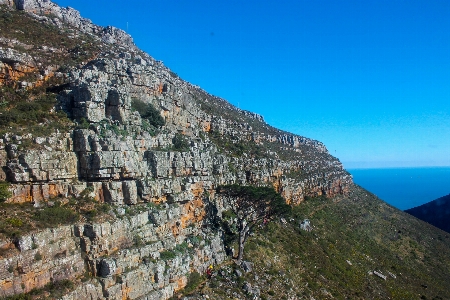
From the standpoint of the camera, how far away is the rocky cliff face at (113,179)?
64.1 feet

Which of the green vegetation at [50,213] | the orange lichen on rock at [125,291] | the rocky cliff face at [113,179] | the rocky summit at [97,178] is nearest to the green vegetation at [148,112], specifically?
the rocky summit at [97,178]

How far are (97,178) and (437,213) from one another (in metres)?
113

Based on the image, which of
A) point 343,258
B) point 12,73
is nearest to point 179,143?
point 12,73

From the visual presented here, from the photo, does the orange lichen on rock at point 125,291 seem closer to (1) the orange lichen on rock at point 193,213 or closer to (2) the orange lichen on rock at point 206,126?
(1) the orange lichen on rock at point 193,213

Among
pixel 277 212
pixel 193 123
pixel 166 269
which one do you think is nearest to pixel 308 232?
pixel 277 212

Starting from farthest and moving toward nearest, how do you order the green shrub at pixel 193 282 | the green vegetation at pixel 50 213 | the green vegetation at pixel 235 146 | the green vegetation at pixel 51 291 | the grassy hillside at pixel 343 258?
the green vegetation at pixel 235 146
the grassy hillside at pixel 343 258
the green shrub at pixel 193 282
the green vegetation at pixel 50 213
the green vegetation at pixel 51 291

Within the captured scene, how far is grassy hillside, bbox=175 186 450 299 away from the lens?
3291 cm

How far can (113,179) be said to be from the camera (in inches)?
1000

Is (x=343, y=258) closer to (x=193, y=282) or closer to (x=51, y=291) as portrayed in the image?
(x=193, y=282)

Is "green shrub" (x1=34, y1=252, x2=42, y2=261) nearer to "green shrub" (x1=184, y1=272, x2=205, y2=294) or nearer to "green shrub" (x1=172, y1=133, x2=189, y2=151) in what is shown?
"green shrub" (x1=184, y1=272, x2=205, y2=294)

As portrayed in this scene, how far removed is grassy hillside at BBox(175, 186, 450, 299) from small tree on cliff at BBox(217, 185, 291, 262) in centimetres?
344

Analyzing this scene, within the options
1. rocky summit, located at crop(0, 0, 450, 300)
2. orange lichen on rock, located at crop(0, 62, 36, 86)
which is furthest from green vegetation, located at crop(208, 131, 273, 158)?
orange lichen on rock, located at crop(0, 62, 36, 86)

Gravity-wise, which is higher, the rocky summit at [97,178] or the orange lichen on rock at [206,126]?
the orange lichen on rock at [206,126]

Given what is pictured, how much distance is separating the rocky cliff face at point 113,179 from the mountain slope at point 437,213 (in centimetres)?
8781
